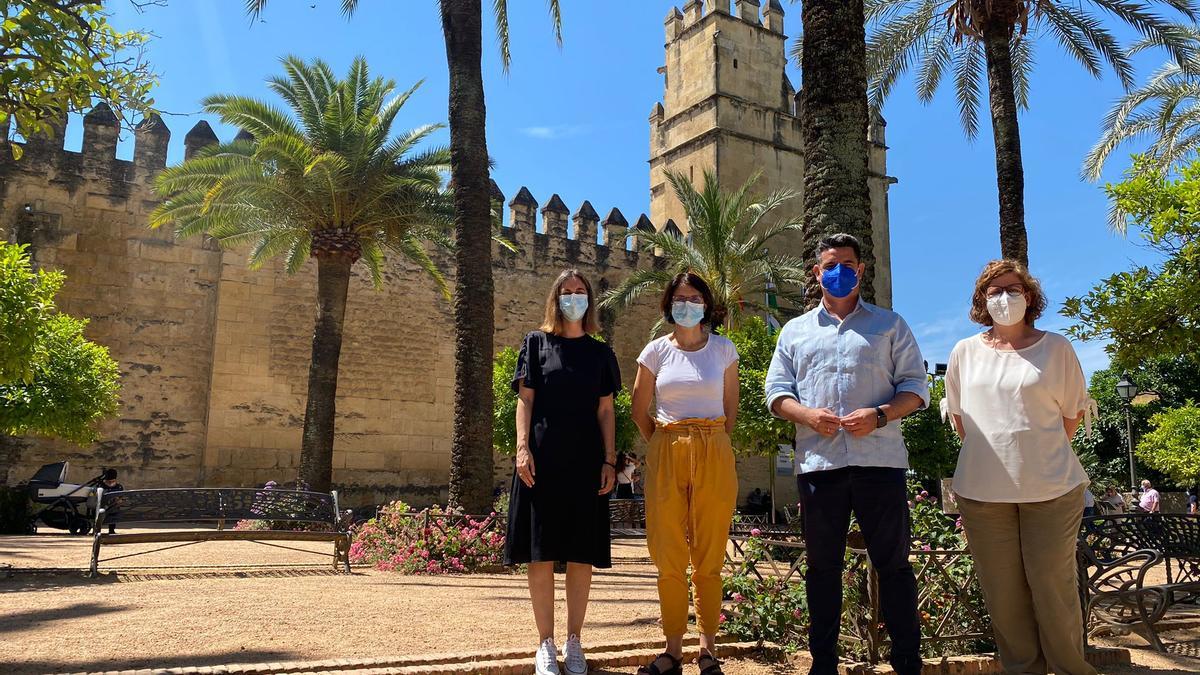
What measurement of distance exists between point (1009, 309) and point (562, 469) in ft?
5.68

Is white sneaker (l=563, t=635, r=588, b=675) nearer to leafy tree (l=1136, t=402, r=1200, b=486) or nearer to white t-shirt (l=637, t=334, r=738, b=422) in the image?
white t-shirt (l=637, t=334, r=738, b=422)

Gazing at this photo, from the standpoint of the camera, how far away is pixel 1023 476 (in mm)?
3070

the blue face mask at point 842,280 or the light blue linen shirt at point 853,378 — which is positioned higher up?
the blue face mask at point 842,280

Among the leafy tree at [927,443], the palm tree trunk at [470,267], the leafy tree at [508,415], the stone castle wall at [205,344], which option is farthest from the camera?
the leafy tree at [508,415]

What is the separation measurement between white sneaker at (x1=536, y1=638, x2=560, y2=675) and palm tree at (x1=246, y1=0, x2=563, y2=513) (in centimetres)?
537

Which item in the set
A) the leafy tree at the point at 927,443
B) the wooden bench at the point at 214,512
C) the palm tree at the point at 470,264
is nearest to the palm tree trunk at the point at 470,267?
the palm tree at the point at 470,264

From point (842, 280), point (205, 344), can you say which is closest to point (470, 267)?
point (842, 280)

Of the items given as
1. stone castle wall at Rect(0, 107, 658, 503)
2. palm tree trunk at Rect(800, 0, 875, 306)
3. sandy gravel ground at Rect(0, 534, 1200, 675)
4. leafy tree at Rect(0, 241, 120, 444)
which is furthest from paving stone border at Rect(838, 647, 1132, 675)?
stone castle wall at Rect(0, 107, 658, 503)

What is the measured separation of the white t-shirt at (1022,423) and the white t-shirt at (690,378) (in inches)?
35.1

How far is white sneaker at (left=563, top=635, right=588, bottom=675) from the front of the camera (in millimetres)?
3148

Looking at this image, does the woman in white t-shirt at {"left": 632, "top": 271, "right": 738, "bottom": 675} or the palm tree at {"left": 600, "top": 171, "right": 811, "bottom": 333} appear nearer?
the woman in white t-shirt at {"left": 632, "top": 271, "right": 738, "bottom": 675}

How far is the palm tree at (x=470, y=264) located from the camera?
28.0 ft

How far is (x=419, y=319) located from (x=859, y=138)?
1605 cm

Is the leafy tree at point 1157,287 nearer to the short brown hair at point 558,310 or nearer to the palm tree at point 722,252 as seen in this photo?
the short brown hair at point 558,310
